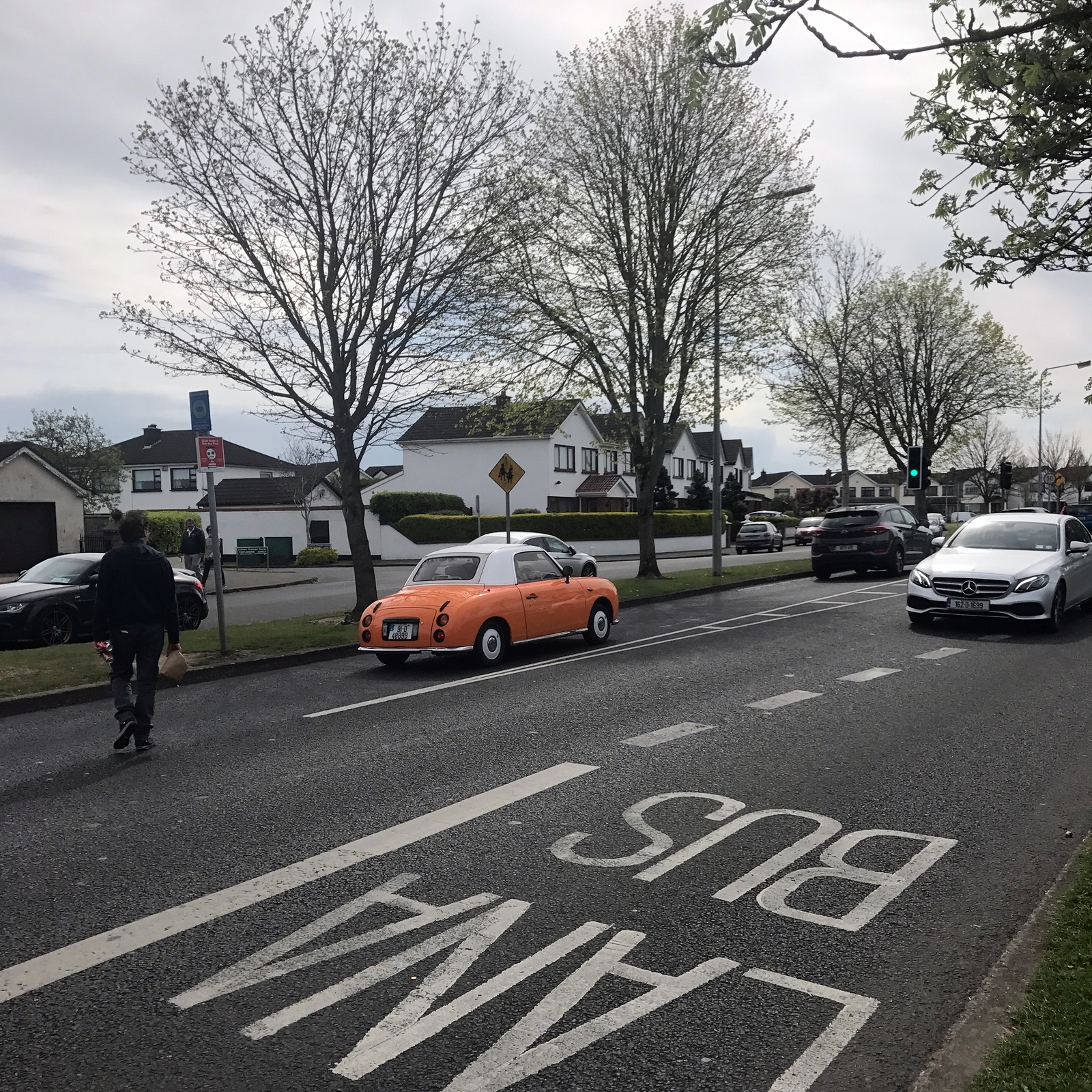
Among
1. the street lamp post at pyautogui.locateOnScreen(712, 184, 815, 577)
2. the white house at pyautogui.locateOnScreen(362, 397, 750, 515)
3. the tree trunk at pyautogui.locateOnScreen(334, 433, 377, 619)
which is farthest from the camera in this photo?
the white house at pyautogui.locateOnScreen(362, 397, 750, 515)

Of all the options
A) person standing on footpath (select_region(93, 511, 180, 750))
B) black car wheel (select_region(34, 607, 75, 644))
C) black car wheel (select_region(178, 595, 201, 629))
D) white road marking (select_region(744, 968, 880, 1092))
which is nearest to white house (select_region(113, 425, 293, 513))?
black car wheel (select_region(178, 595, 201, 629))

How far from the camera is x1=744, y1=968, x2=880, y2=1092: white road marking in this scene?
3.05 m

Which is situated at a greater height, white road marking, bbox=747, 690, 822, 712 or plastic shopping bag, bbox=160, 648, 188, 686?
plastic shopping bag, bbox=160, 648, 188, 686

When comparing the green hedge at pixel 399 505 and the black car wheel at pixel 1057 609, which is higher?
the green hedge at pixel 399 505

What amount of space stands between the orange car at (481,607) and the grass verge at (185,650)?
1.87 m

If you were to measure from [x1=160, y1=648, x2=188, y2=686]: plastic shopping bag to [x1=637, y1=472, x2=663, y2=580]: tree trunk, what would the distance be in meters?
18.2

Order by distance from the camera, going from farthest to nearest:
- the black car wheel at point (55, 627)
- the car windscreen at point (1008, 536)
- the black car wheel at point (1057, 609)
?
the black car wheel at point (55, 627)
the car windscreen at point (1008, 536)
the black car wheel at point (1057, 609)

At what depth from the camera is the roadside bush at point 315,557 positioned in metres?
44.8

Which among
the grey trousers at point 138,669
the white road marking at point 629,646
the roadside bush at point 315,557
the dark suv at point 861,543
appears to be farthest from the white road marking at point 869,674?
the roadside bush at point 315,557

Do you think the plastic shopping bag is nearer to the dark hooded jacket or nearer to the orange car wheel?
the dark hooded jacket

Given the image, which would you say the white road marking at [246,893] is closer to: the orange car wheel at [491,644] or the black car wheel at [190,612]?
the orange car wheel at [491,644]

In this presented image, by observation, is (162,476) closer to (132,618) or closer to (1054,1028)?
(132,618)

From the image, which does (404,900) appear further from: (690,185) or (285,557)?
(285,557)

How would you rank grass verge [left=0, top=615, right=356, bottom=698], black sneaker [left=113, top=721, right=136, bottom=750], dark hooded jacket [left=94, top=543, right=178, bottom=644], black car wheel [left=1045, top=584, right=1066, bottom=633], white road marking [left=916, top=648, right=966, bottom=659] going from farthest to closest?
black car wheel [left=1045, top=584, right=1066, bottom=633], white road marking [left=916, top=648, right=966, bottom=659], grass verge [left=0, top=615, right=356, bottom=698], dark hooded jacket [left=94, top=543, right=178, bottom=644], black sneaker [left=113, top=721, right=136, bottom=750]
